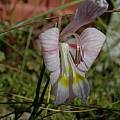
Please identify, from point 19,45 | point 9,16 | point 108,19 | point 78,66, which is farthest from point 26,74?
point 78,66

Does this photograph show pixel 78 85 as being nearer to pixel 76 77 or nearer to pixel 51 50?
pixel 76 77

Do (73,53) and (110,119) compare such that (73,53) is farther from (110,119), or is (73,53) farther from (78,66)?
(110,119)

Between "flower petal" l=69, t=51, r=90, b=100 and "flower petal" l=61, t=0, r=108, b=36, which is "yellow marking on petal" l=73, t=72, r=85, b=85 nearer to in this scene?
"flower petal" l=69, t=51, r=90, b=100

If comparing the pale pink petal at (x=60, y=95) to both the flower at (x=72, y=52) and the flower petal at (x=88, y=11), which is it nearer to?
the flower at (x=72, y=52)

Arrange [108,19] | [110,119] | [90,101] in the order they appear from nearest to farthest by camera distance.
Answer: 1. [110,119]
2. [90,101]
3. [108,19]

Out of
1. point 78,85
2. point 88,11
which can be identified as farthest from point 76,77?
point 88,11
